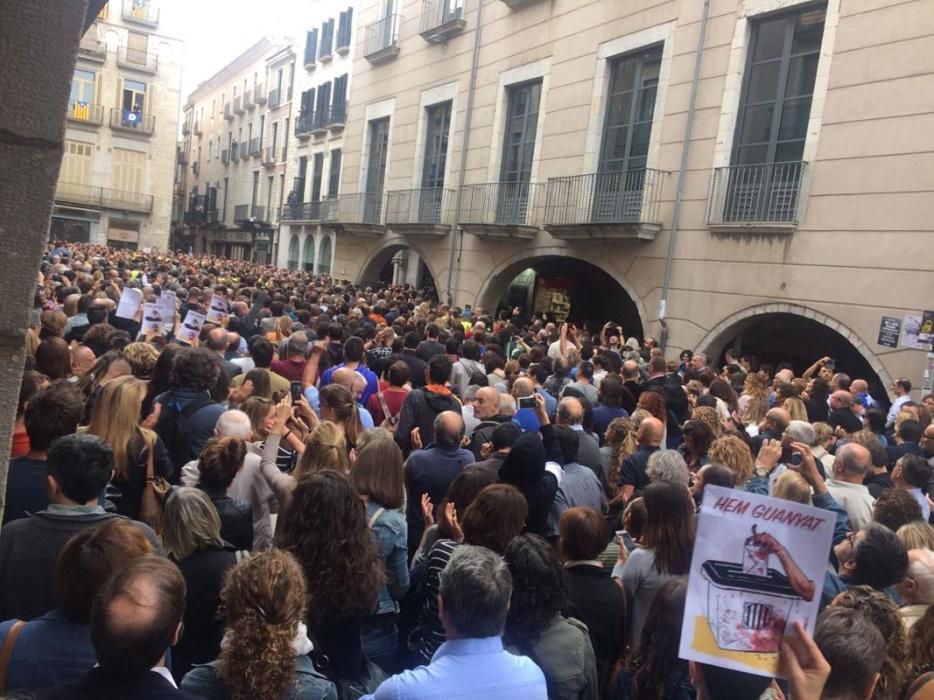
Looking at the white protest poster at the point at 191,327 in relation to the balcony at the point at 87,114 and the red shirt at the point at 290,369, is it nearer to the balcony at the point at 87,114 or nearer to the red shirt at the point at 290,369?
the red shirt at the point at 290,369

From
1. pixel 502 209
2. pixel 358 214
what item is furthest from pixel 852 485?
pixel 358 214

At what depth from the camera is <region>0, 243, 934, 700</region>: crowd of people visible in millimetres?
2268

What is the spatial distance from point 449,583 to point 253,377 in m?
3.43

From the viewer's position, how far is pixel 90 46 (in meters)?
43.4

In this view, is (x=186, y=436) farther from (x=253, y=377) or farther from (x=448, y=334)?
(x=448, y=334)

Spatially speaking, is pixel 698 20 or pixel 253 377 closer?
pixel 253 377

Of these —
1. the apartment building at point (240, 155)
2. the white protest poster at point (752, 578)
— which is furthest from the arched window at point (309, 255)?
the white protest poster at point (752, 578)

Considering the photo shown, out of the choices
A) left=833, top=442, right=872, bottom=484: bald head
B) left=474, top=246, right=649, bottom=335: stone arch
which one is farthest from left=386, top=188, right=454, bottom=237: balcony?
left=833, top=442, right=872, bottom=484: bald head

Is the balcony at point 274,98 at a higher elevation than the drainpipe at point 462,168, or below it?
higher

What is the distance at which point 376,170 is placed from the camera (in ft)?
87.4

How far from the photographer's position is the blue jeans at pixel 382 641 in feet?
11.2

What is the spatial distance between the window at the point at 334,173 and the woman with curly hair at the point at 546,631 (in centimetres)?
2810

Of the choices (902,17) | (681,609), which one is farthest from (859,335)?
(681,609)

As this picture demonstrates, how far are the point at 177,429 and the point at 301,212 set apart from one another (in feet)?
94.6
